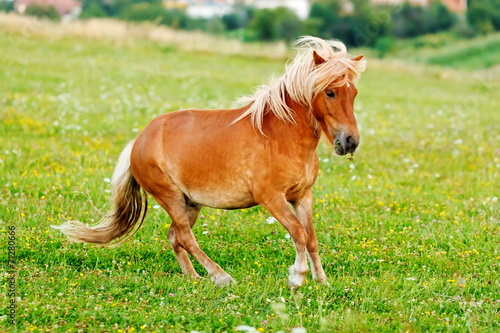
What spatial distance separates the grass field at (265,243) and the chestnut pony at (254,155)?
1.29 ft

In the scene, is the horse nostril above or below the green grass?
above

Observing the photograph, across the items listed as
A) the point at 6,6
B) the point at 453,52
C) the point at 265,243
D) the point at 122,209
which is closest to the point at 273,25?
the point at 453,52

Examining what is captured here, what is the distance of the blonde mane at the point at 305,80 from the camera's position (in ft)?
19.4

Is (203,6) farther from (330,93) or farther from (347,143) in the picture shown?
(347,143)

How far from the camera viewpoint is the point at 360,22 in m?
51.9

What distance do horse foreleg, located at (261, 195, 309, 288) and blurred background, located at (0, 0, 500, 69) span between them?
2923cm

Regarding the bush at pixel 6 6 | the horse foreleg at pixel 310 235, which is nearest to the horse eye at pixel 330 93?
the horse foreleg at pixel 310 235

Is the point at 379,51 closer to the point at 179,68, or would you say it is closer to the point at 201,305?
the point at 179,68

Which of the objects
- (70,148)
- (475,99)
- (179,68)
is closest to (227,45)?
(179,68)

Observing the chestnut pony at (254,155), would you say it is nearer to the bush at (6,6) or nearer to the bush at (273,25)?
the bush at (6,6)

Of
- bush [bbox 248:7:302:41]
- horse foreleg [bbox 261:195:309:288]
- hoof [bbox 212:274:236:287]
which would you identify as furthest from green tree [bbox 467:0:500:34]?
hoof [bbox 212:274:236:287]

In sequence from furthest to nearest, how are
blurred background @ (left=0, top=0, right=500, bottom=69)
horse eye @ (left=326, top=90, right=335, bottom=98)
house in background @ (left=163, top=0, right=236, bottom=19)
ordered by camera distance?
house in background @ (left=163, top=0, right=236, bottom=19)
blurred background @ (left=0, top=0, right=500, bottom=69)
horse eye @ (left=326, top=90, right=335, bottom=98)

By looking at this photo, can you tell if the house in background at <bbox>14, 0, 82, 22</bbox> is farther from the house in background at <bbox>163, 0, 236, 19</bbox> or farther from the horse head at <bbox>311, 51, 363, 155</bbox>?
the house in background at <bbox>163, 0, 236, 19</bbox>

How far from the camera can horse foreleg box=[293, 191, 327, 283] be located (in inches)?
251
